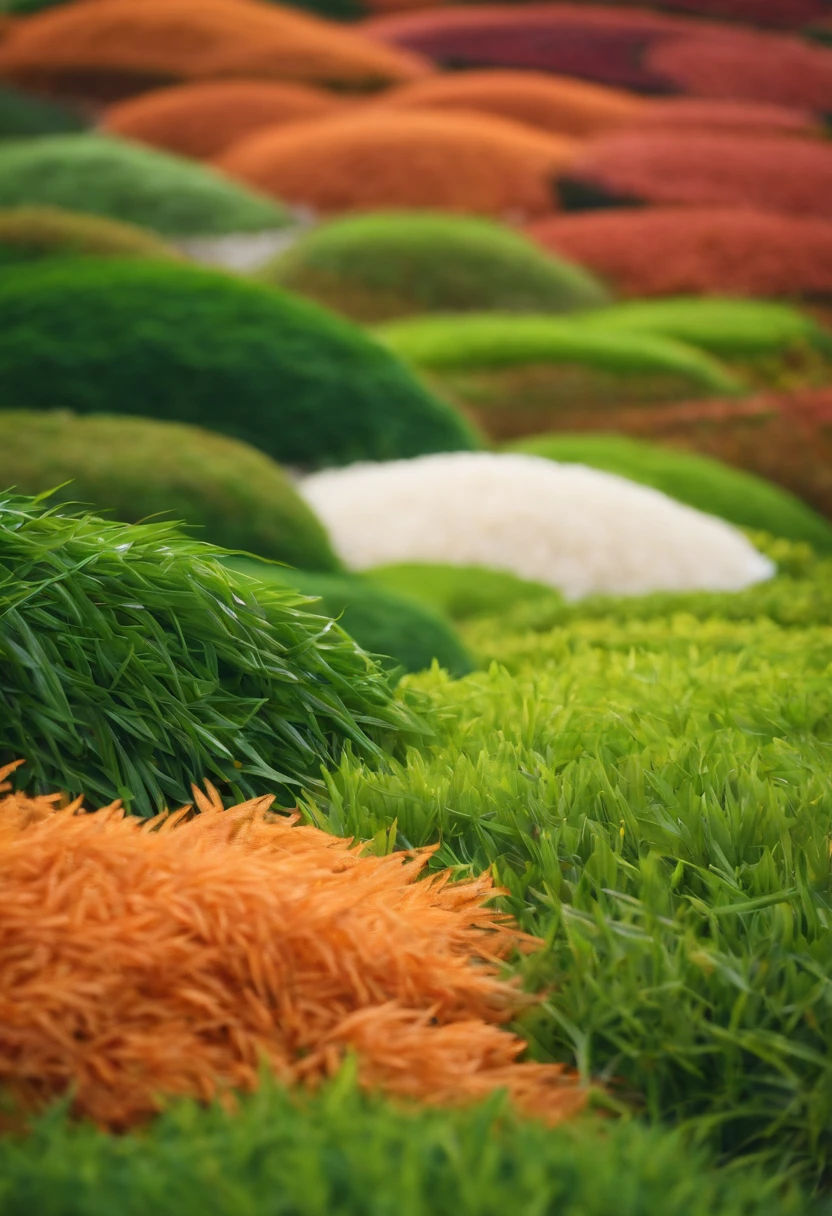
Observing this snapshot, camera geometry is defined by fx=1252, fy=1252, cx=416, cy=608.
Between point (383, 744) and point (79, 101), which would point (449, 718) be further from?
point (79, 101)

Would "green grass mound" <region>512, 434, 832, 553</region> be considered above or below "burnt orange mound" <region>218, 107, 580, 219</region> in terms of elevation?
below

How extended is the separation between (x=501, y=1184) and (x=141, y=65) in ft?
84.5

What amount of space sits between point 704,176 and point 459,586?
1533 centimetres

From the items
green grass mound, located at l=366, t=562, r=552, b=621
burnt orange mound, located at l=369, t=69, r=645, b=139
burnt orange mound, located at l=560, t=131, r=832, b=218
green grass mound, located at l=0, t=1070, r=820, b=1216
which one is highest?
burnt orange mound, located at l=369, t=69, r=645, b=139

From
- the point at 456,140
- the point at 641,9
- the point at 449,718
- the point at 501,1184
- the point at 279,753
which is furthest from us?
the point at 641,9

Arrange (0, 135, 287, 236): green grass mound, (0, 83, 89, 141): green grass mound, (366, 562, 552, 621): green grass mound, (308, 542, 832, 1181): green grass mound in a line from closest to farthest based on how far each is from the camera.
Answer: (308, 542, 832, 1181): green grass mound
(366, 562, 552, 621): green grass mound
(0, 135, 287, 236): green grass mound
(0, 83, 89, 141): green grass mound

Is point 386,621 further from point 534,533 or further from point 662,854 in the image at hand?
point 534,533

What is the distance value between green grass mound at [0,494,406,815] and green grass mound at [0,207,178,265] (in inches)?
268

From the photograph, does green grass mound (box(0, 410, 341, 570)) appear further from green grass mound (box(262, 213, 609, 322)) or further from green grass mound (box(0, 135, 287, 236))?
green grass mound (box(0, 135, 287, 236))

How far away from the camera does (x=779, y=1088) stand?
6.91 ft

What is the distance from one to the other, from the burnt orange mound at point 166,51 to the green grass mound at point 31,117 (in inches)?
34.5

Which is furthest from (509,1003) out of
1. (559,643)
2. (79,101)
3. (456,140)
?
(79,101)

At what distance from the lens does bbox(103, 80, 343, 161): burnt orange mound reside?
22045mm

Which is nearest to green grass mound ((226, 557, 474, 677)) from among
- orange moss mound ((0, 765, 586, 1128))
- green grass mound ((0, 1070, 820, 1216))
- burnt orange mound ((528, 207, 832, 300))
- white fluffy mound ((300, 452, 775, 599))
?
white fluffy mound ((300, 452, 775, 599))
